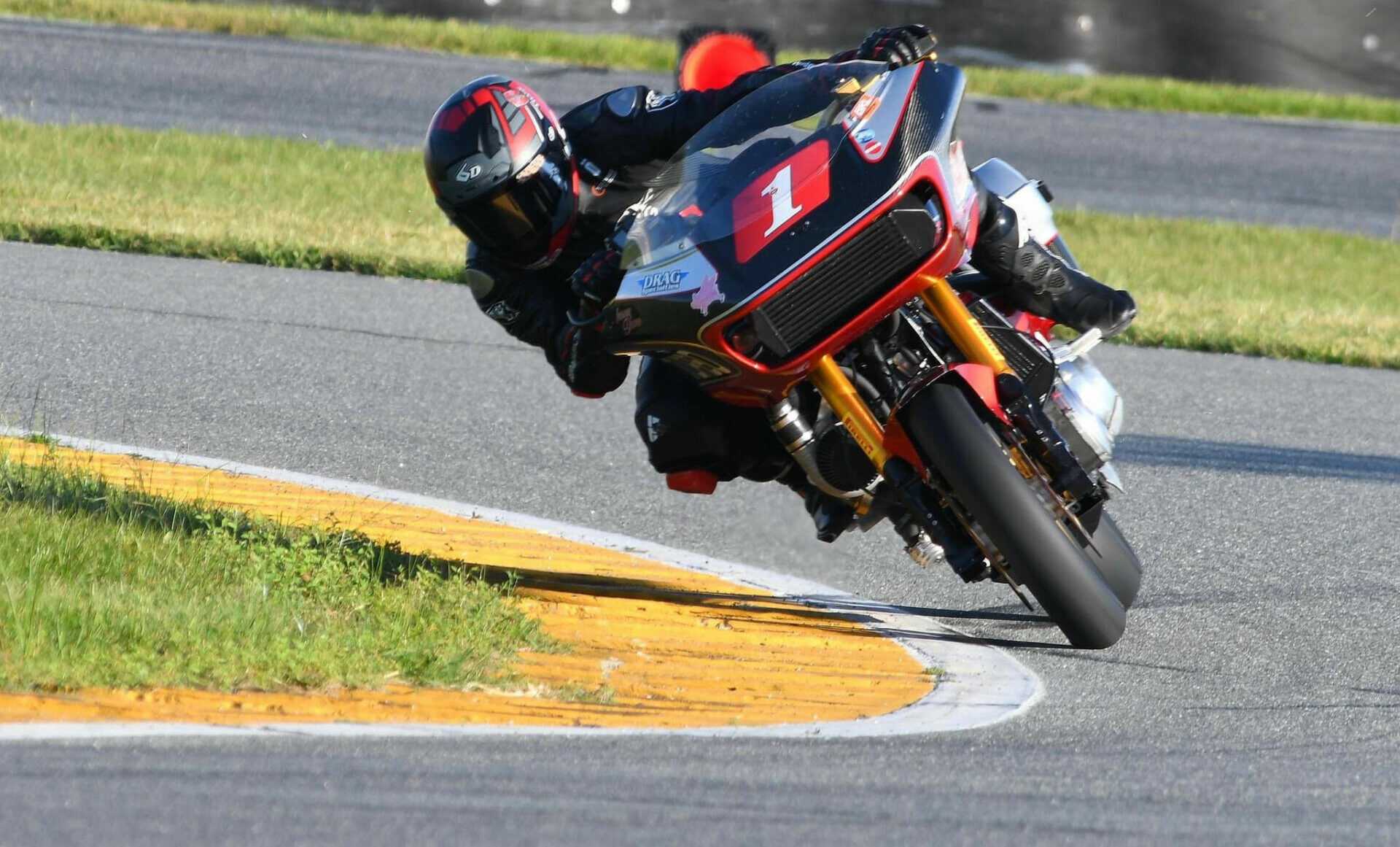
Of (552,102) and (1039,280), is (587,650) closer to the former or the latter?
(1039,280)

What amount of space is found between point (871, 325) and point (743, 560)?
147cm

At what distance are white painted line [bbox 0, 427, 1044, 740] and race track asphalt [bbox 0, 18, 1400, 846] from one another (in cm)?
8

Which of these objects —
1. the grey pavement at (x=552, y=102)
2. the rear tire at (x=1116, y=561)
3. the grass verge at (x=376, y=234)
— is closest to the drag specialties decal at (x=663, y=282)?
the rear tire at (x=1116, y=561)

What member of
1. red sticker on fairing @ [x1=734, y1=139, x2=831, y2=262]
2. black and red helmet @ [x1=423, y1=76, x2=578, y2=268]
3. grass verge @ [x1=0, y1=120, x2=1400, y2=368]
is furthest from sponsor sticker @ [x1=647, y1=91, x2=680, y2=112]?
grass verge @ [x1=0, y1=120, x2=1400, y2=368]

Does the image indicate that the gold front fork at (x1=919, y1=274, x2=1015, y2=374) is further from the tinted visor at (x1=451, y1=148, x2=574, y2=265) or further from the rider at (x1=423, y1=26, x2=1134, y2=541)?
the tinted visor at (x1=451, y1=148, x2=574, y2=265)

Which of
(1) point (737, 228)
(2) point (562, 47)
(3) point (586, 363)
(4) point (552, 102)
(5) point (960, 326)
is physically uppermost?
(1) point (737, 228)

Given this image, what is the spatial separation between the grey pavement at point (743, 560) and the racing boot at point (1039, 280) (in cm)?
81

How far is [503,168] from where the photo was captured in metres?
4.61

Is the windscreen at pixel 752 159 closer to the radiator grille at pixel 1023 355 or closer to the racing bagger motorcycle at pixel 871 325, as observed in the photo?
the racing bagger motorcycle at pixel 871 325

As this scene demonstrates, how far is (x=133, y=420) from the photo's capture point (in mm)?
6621

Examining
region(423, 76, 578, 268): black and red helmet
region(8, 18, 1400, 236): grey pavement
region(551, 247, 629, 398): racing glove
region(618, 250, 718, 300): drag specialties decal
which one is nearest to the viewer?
region(618, 250, 718, 300): drag specialties decal

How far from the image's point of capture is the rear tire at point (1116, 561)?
491 cm

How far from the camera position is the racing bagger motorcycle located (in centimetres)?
418

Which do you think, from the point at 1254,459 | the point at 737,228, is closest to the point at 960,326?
the point at 737,228
